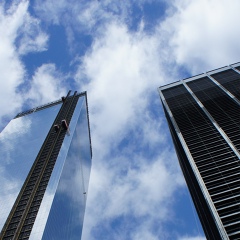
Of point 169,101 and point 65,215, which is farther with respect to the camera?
point 65,215

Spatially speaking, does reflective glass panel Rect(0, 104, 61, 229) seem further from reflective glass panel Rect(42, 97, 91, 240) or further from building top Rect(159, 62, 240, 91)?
building top Rect(159, 62, 240, 91)

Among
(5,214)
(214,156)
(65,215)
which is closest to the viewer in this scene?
(214,156)

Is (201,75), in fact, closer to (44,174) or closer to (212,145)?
(212,145)

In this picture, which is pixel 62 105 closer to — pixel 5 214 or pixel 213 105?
pixel 5 214

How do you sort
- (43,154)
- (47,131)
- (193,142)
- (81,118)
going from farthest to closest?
(81,118)
(47,131)
(43,154)
(193,142)

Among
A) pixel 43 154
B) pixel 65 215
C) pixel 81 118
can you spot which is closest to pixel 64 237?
pixel 65 215

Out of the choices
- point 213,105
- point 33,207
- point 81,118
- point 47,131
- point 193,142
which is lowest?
point 193,142

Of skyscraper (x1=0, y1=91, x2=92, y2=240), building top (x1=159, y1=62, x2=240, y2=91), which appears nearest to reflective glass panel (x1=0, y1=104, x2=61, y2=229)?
skyscraper (x1=0, y1=91, x2=92, y2=240)

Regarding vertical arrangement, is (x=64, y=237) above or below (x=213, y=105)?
below

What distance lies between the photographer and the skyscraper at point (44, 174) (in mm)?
103875

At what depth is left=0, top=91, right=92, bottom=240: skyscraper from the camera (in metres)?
104

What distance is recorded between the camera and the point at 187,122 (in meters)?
88.5

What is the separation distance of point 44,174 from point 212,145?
71.4 metres

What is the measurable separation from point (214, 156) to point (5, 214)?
71463mm
